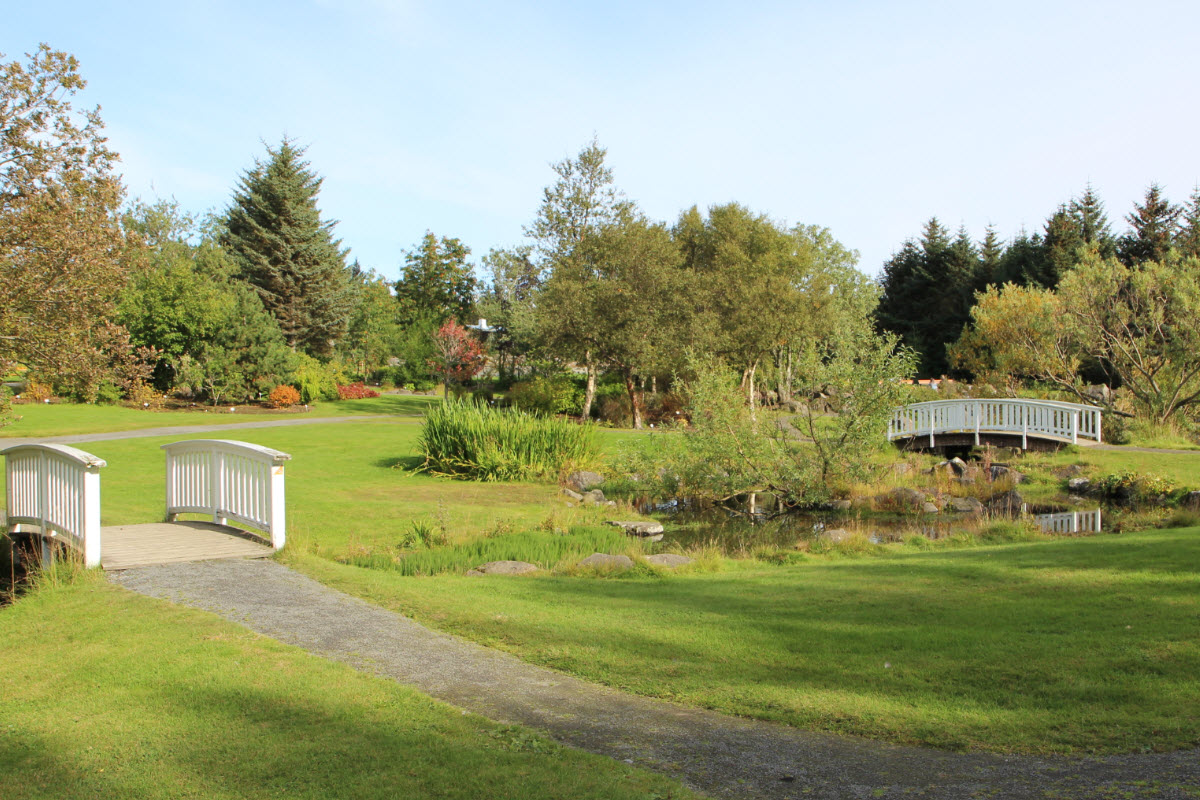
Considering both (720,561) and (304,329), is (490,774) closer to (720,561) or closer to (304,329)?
(720,561)

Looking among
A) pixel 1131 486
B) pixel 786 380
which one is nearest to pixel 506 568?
pixel 1131 486

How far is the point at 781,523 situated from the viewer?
→ 1485cm

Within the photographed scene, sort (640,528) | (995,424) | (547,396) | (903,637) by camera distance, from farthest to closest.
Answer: (547,396)
(995,424)
(640,528)
(903,637)

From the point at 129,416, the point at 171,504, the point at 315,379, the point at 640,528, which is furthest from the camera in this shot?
the point at 315,379

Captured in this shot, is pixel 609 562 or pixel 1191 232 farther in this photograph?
pixel 1191 232

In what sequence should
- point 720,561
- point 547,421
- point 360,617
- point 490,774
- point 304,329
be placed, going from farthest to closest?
point 304,329
point 547,421
point 720,561
point 360,617
point 490,774

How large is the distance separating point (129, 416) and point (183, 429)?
17.1ft

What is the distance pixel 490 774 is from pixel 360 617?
3370mm

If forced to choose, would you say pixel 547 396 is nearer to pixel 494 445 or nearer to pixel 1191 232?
pixel 494 445

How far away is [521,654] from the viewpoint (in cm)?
582

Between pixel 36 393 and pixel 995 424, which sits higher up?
pixel 36 393

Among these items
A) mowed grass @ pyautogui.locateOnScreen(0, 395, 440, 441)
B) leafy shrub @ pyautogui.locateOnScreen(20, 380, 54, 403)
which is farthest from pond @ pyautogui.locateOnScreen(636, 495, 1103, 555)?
leafy shrub @ pyautogui.locateOnScreen(20, 380, 54, 403)

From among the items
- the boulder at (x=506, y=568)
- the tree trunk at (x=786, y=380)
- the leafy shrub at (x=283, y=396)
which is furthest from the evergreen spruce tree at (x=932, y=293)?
the boulder at (x=506, y=568)

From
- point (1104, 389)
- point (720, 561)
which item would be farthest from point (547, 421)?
point (1104, 389)
